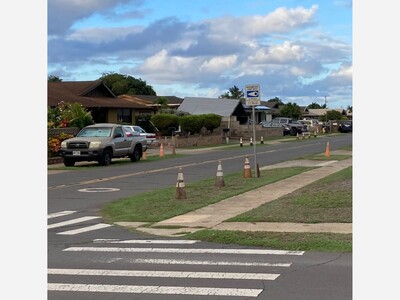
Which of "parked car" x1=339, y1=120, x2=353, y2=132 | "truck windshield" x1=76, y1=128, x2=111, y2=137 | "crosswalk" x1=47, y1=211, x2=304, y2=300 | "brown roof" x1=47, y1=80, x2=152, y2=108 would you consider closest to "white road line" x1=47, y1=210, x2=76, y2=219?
"crosswalk" x1=47, y1=211, x2=304, y2=300

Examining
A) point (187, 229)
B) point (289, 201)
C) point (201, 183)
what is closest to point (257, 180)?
point (201, 183)

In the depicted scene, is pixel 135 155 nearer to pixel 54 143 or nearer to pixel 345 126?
pixel 54 143

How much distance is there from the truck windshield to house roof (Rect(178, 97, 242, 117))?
118 feet

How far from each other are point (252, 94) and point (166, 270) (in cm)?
1200

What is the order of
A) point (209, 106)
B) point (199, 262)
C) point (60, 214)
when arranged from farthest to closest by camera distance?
point (209, 106) → point (60, 214) → point (199, 262)

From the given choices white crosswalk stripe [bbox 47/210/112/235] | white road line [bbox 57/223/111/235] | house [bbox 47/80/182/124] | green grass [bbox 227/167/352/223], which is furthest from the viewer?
house [bbox 47/80/182/124]

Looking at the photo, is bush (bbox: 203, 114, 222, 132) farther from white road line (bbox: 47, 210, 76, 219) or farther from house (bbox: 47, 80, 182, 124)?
white road line (bbox: 47, 210, 76, 219)

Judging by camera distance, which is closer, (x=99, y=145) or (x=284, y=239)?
(x=284, y=239)

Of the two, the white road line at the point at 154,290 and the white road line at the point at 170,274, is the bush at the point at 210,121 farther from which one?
the white road line at the point at 154,290

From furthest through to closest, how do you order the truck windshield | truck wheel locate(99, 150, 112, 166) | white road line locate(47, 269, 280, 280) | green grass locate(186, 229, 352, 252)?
the truck windshield → truck wheel locate(99, 150, 112, 166) → green grass locate(186, 229, 352, 252) → white road line locate(47, 269, 280, 280)

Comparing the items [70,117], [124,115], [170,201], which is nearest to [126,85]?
[124,115]

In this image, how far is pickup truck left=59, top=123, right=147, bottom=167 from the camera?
25703mm

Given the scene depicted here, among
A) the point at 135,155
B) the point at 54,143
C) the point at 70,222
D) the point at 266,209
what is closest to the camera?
the point at 70,222

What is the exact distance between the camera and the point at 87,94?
155 ft
